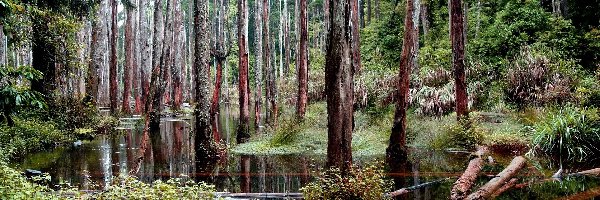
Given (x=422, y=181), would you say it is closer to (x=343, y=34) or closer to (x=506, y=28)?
(x=343, y=34)

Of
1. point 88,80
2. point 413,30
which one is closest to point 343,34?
point 413,30

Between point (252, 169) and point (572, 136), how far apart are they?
7.09 m

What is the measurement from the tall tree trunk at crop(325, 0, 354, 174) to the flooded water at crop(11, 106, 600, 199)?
58.8 inches

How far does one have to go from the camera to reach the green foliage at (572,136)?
11.5 metres

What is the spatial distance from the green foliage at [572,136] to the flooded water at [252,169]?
66cm

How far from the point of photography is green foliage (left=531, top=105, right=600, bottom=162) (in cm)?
1153

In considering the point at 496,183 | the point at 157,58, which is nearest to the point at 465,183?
the point at 496,183

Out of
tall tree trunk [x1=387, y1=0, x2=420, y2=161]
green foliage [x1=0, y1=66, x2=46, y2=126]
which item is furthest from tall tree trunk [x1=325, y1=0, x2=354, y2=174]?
green foliage [x1=0, y1=66, x2=46, y2=126]

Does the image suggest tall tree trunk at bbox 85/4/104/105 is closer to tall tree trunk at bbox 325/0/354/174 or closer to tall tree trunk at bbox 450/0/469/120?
tall tree trunk at bbox 450/0/469/120

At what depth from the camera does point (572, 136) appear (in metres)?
11.7

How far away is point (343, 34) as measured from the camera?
294 inches

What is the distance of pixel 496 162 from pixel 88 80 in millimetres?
16793

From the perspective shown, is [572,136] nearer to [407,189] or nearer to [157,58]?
[407,189]

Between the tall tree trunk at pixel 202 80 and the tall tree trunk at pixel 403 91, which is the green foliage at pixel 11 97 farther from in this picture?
the tall tree trunk at pixel 403 91
